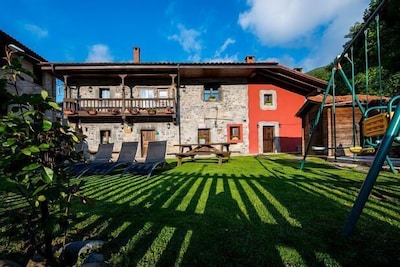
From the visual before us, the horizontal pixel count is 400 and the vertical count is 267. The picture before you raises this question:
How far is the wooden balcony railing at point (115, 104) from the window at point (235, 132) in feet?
12.7

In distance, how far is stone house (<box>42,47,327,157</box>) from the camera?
42.3ft

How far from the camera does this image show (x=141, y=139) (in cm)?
1371

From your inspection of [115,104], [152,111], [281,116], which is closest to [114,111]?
[115,104]

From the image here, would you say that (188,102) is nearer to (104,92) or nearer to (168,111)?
(168,111)

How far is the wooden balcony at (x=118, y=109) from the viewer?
1273 cm

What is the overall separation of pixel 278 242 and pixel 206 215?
897mm

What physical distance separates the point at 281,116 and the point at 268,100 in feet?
4.47

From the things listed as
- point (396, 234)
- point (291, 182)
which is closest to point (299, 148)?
point (291, 182)

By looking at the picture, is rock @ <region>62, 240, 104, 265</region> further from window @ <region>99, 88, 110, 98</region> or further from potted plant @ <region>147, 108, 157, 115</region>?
window @ <region>99, 88, 110, 98</region>

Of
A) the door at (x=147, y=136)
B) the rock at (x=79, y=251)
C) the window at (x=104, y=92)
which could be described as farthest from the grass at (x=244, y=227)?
the window at (x=104, y=92)

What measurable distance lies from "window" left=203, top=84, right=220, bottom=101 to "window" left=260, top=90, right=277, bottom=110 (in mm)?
2914

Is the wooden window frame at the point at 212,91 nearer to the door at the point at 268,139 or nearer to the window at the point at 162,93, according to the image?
the window at the point at 162,93

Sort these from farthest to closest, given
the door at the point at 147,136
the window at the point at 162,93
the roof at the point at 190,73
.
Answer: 1. the window at the point at 162,93
2. the door at the point at 147,136
3. the roof at the point at 190,73

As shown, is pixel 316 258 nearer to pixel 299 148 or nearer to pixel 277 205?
pixel 277 205
